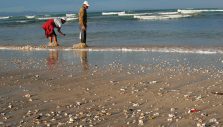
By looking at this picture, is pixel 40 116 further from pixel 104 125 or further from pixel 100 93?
pixel 100 93

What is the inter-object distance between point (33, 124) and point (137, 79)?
13.4 ft

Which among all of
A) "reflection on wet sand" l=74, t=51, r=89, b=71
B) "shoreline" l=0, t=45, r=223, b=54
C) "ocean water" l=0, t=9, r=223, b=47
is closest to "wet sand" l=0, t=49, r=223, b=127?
"reflection on wet sand" l=74, t=51, r=89, b=71

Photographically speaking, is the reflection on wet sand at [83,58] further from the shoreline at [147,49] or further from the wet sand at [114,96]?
the shoreline at [147,49]

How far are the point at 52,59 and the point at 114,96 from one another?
7.23 m

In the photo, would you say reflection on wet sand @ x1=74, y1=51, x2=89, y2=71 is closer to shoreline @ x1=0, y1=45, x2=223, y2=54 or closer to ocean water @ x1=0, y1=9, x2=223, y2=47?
shoreline @ x1=0, y1=45, x2=223, y2=54

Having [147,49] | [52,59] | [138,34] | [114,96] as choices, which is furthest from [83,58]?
[138,34]

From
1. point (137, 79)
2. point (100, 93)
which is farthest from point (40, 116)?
point (137, 79)

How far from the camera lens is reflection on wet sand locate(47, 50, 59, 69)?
13.5 m

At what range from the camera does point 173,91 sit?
846 centimetres

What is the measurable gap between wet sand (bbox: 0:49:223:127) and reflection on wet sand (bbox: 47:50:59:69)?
3.53 ft

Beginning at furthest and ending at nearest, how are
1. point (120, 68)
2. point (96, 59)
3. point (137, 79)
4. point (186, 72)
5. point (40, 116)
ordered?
point (96, 59) < point (120, 68) < point (186, 72) < point (137, 79) < point (40, 116)

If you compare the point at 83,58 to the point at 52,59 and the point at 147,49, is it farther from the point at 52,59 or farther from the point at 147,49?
the point at 147,49

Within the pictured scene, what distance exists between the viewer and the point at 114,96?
826cm

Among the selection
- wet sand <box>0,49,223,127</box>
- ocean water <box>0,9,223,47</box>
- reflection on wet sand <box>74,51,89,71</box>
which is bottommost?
ocean water <box>0,9,223,47</box>
